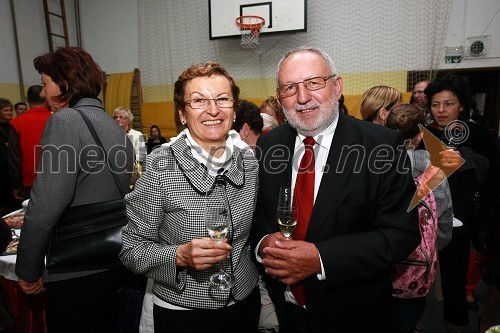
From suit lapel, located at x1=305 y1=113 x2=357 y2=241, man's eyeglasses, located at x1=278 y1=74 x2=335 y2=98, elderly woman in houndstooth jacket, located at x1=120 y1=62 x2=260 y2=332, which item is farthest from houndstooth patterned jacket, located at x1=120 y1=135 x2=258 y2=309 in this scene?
man's eyeglasses, located at x1=278 y1=74 x2=335 y2=98

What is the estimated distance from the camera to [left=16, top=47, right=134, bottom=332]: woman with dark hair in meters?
1.49

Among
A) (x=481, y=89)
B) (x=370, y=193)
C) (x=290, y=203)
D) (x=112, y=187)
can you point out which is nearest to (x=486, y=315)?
(x=370, y=193)

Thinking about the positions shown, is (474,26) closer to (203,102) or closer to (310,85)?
(310,85)

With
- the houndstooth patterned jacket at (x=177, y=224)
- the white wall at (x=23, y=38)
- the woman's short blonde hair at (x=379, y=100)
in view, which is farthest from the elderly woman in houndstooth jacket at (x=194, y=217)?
the white wall at (x=23, y=38)

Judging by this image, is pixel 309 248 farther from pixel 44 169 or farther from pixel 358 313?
pixel 44 169

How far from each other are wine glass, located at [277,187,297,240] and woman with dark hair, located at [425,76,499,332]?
166 centimetres

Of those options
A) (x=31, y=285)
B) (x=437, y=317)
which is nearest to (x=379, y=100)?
(x=437, y=317)

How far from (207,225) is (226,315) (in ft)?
1.49

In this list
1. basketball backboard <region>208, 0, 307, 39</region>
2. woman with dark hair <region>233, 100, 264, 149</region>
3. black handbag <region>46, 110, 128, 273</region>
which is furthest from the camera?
basketball backboard <region>208, 0, 307, 39</region>

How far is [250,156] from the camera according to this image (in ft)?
5.19

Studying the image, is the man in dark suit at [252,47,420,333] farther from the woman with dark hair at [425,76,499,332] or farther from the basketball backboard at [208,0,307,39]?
the basketball backboard at [208,0,307,39]

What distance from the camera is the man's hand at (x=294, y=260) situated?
128cm

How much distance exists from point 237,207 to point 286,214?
21 cm

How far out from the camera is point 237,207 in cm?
139
